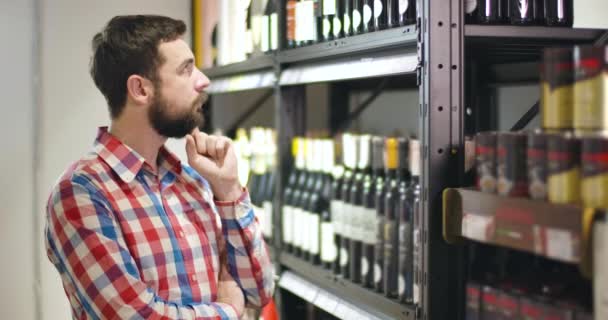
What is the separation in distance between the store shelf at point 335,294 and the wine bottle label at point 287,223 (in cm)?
6

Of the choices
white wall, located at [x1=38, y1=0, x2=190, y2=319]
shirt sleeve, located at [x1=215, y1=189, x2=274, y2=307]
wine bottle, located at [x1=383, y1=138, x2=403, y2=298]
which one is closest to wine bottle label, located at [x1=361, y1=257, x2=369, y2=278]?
wine bottle, located at [x1=383, y1=138, x2=403, y2=298]

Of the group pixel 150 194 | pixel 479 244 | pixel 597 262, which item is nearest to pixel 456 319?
pixel 479 244

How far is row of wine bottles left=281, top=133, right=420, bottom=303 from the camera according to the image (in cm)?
241

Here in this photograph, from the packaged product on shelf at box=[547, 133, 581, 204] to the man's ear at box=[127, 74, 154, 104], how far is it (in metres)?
1.07

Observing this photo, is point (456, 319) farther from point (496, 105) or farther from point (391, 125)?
point (391, 125)

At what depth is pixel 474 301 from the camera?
1813 millimetres

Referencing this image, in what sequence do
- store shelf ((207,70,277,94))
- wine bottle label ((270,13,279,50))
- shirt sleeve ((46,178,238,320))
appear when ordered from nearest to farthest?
shirt sleeve ((46,178,238,320)) < wine bottle label ((270,13,279,50)) < store shelf ((207,70,277,94))

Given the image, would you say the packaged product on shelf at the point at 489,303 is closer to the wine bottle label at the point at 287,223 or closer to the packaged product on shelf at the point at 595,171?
the packaged product on shelf at the point at 595,171

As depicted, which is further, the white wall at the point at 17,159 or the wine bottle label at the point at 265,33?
the white wall at the point at 17,159

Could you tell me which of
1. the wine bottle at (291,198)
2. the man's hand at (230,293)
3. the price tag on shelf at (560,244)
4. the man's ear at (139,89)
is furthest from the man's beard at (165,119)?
A: the wine bottle at (291,198)

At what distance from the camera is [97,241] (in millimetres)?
1895

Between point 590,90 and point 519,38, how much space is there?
1.90 ft

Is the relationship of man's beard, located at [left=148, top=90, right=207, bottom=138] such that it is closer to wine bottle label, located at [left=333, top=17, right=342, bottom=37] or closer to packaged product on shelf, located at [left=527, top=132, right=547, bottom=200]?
wine bottle label, located at [left=333, top=17, right=342, bottom=37]

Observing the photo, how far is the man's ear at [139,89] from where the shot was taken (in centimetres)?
211
